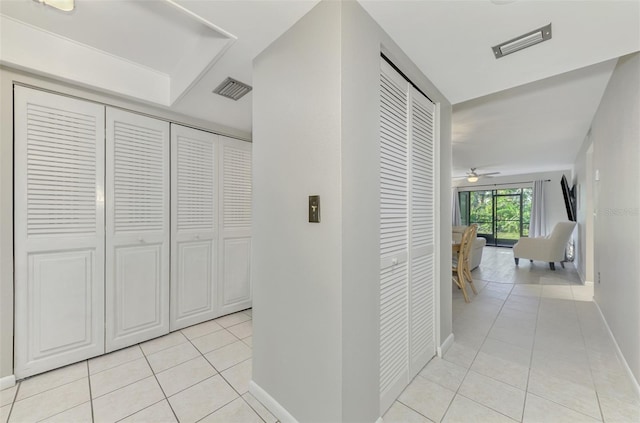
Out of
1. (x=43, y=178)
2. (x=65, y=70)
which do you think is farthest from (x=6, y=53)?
(x=43, y=178)

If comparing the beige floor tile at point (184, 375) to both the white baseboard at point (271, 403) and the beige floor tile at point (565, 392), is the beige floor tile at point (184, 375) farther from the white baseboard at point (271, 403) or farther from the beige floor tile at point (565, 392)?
the beige floor tile at point (565, 392)

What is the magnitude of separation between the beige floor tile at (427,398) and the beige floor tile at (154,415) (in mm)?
1401

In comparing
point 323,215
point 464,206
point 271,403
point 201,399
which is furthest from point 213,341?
point 464,206

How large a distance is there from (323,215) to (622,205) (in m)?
2.43

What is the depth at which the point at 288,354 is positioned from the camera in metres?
1.45

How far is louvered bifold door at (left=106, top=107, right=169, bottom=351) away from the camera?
218cm

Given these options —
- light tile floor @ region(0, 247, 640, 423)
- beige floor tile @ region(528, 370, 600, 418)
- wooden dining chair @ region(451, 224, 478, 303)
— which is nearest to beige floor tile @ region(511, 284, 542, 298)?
wooden dining chair @ region(451, 224, 478, 303)

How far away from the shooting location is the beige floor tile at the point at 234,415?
149cm

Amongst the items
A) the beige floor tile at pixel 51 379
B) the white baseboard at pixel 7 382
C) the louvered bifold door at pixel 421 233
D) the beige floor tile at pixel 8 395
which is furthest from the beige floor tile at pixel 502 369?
the white baseboard at pixel 7 382

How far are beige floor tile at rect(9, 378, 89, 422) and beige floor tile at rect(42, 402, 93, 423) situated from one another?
4 centimetres

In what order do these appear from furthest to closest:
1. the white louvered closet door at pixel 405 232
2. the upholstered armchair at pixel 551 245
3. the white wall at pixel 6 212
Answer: the upholstered armchair at pixel 551 245 → the white wall at pixel 6 212 → the white louvered closet door at pixel 405 232

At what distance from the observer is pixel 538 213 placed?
7727mm

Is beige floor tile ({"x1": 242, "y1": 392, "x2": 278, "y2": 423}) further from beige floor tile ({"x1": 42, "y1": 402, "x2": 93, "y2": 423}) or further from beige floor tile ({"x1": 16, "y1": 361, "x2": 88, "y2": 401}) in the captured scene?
beige floor tile ({"x1": 16, "y1": 361, "x2": 88, "y2": 401})

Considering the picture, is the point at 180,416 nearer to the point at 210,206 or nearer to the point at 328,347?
the point at 328,347
